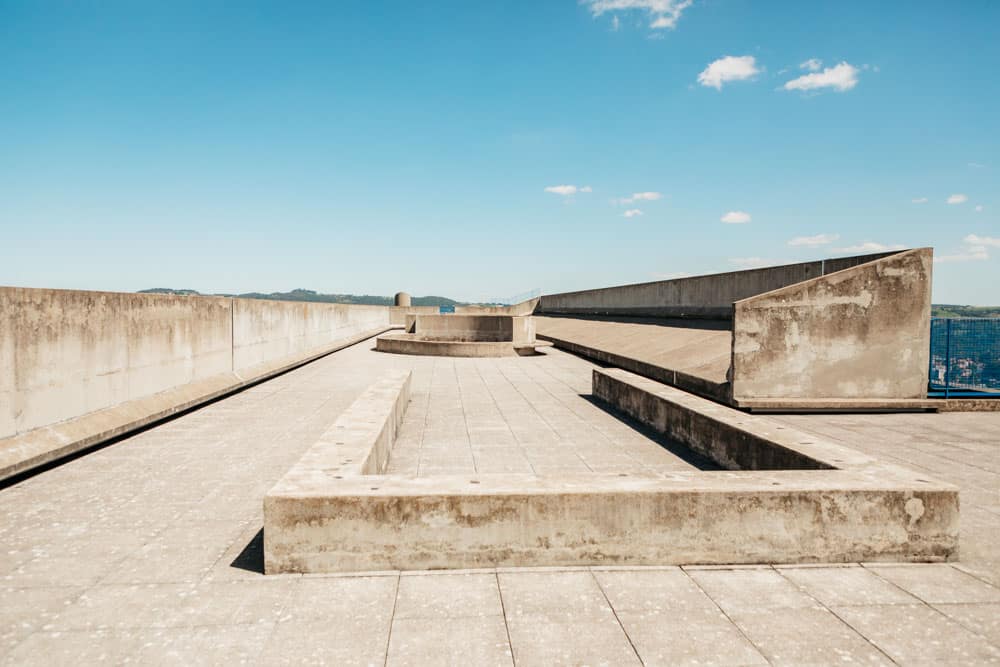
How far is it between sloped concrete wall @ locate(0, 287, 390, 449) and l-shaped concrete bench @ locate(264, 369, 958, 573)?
3819mm

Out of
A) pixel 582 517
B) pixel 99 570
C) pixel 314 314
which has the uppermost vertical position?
pixel 314 314

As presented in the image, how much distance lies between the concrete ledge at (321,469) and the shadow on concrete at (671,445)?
11.6 feet

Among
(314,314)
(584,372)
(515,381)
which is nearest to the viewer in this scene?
(515,381)

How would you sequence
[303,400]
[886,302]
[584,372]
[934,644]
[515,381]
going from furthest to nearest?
[584,372] → [515,381] → [303,400] → [886,302] → [934,644]

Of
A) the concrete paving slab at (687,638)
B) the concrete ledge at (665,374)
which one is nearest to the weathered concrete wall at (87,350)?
the concrete paving slab at (687,638)

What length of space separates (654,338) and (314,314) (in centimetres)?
1128

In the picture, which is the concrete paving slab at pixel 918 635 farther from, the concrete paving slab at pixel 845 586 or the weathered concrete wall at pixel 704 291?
the weathered concrete wall at pixel 704 291

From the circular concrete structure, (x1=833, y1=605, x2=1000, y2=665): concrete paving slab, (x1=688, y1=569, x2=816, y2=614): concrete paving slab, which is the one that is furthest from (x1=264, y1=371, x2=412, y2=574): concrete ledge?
the circular concrete structure

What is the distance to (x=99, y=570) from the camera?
355cm

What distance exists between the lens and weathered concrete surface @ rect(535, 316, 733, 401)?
10188 millimetres

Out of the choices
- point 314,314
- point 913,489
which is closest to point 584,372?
point 314,314

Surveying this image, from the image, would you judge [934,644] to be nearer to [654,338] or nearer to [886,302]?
[886,302]

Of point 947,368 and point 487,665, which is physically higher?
point 947,368

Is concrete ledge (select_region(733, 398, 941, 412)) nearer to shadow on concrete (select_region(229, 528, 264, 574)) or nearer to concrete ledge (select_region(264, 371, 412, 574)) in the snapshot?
concrete ledge (select_region(264, 371, 412, 574))
